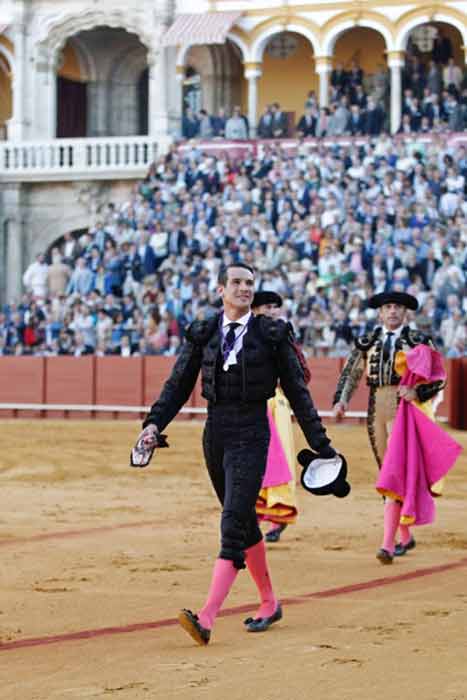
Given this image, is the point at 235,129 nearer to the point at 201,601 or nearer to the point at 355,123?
the point at 355,123

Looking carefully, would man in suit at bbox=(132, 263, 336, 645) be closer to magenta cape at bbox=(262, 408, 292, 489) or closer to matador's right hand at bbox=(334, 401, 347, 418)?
matador's right hand at bbox=(334, 401, 347, 418)

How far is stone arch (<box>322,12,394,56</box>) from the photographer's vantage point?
95.5 feet

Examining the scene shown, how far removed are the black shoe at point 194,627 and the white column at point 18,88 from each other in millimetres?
26047

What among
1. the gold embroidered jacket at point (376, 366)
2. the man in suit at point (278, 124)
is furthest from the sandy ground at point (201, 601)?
the man in suit at point (278, 124)

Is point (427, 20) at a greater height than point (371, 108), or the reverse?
point (427, 20)

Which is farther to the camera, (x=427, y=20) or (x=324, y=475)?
(x=427, y=20)

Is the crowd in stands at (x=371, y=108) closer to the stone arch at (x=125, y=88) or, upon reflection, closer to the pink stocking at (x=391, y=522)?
the stone arch at (x=125, y=88)

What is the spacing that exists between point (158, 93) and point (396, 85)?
15.6 ft

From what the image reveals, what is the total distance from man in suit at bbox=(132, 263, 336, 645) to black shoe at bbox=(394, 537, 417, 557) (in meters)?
2.61

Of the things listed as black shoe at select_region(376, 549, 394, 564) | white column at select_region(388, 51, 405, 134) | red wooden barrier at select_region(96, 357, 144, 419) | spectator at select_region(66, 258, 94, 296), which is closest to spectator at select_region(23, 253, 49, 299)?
spectator at select_region(66, 258, 94, 296)

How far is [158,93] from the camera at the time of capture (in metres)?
30.7

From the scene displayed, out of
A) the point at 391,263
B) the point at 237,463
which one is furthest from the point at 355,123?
the point at 237,463

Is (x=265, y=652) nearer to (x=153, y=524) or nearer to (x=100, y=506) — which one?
(x=153, y=524)

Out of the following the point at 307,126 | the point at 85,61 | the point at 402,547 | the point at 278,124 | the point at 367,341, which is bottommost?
the point at 402,547
